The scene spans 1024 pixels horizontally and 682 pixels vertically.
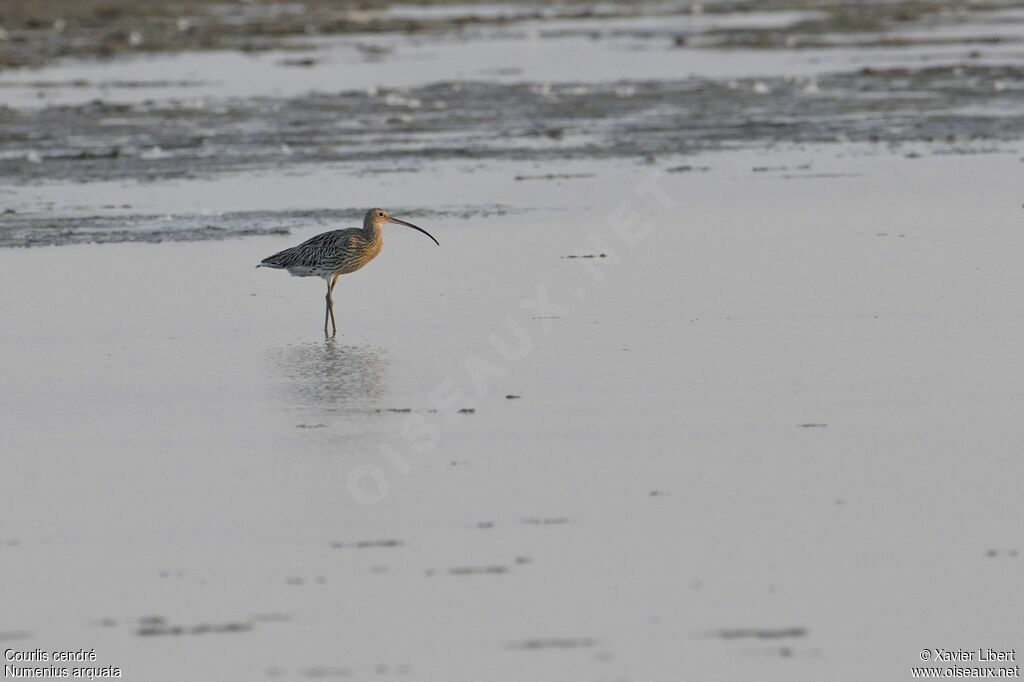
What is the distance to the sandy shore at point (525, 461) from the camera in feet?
19.5

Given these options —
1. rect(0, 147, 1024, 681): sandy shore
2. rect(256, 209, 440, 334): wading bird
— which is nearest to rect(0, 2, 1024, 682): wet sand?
rect(0, 147, 1024, 681): sandy shore

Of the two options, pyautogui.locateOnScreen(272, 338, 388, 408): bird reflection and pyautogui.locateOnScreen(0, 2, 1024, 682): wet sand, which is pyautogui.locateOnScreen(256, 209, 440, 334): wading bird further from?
pyautogui.locateOnScreen(272, 338, 388, 408): bird reflection

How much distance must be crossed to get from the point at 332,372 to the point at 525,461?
244 centimetres

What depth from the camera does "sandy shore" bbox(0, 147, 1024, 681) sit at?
5.94m

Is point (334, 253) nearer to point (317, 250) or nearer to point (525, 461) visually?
point (317, 250)

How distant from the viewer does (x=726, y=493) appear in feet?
24.0

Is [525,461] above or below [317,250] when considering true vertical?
below

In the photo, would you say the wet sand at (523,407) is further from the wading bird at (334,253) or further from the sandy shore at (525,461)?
the wading bird at (334,253)

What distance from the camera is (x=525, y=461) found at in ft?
26.0

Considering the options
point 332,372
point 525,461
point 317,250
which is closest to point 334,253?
point 317,250

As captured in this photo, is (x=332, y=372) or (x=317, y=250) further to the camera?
(x=317, y=250)

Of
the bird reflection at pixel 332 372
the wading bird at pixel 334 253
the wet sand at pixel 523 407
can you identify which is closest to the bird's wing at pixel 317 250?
the wading bird at pixel 334 253

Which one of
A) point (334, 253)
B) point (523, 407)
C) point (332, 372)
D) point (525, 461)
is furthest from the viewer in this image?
point (334, 253)

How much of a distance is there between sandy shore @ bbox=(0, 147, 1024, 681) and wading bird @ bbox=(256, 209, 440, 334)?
11.0 inches
